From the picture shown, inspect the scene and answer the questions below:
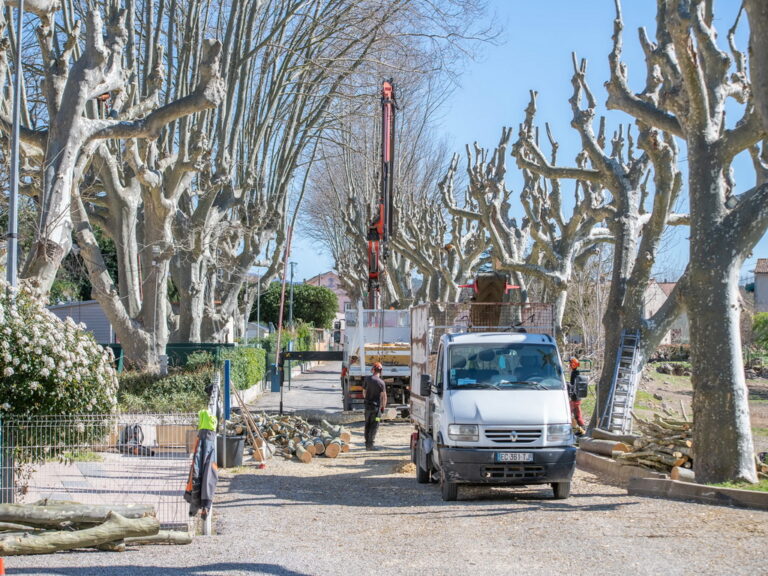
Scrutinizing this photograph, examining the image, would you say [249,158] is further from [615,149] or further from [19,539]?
[19,539]

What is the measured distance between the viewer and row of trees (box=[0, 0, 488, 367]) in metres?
13.4

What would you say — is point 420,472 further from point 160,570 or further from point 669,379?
point 669,379

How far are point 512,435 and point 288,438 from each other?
7.66m

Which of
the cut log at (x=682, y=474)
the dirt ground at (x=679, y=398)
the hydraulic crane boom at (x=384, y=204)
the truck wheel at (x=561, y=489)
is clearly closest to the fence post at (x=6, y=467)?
the truck wheel at (x=561, y=489)

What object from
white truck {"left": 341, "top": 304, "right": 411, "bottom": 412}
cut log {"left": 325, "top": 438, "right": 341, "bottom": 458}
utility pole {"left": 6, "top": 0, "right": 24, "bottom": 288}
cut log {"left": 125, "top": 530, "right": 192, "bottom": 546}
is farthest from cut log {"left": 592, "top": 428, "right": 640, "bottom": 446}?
utility pole {"left": 6, "top": 0, "right": 24, "bottom": 288}

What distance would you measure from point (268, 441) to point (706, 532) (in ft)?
34.1

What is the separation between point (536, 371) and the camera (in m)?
12.3

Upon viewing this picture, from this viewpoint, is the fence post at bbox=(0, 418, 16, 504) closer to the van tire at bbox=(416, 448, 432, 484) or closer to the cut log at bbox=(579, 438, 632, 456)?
the van tire at bbox=(416, 448, 432, 484)

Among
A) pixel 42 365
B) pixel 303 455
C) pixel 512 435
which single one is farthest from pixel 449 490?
pixel 303 455

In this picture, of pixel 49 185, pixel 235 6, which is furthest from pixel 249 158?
pixel 49 185

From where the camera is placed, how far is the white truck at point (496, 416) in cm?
1124

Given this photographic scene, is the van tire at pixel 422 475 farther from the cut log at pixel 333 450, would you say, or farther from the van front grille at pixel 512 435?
the cut log at pixel 333 450

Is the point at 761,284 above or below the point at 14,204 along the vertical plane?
above

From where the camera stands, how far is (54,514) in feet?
29.1
